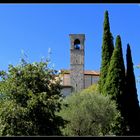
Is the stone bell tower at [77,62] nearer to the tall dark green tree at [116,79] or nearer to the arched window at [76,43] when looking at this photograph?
the arched window at [76,43]

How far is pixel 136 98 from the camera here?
141ft

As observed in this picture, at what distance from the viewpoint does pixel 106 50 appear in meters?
45.8

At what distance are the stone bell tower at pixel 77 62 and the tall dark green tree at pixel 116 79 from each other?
25.0 m

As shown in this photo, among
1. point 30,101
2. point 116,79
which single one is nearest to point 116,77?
point 116,79

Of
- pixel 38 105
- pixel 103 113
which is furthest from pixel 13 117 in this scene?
pixel 103 113

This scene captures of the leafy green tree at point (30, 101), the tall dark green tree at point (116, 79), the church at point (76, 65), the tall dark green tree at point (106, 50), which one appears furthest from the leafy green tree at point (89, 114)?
the church at point (76, 65)

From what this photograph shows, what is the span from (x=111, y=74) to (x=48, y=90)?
2276 cm

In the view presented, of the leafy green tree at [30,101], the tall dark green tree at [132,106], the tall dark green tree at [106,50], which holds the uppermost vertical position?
the tall dark green tree at [106,50]

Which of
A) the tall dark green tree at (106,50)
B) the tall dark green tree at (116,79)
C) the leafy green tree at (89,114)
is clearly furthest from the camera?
the tall dark green tree at (106,50)

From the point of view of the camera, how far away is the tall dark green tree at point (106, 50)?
44.0m

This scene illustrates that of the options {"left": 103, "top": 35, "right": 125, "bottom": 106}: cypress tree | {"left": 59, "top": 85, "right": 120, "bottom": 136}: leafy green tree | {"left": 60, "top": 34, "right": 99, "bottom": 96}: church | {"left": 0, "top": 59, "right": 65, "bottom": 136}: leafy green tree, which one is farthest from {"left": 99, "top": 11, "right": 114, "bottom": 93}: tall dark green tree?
{"left": 0, "top": 59, "right": 65, "bottom": 136}: leafy green tree

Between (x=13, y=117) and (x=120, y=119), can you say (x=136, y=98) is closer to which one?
(x=120, y=119)

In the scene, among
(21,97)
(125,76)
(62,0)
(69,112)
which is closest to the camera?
(62,0)

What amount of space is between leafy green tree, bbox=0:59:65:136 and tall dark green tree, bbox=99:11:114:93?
23.4 m
